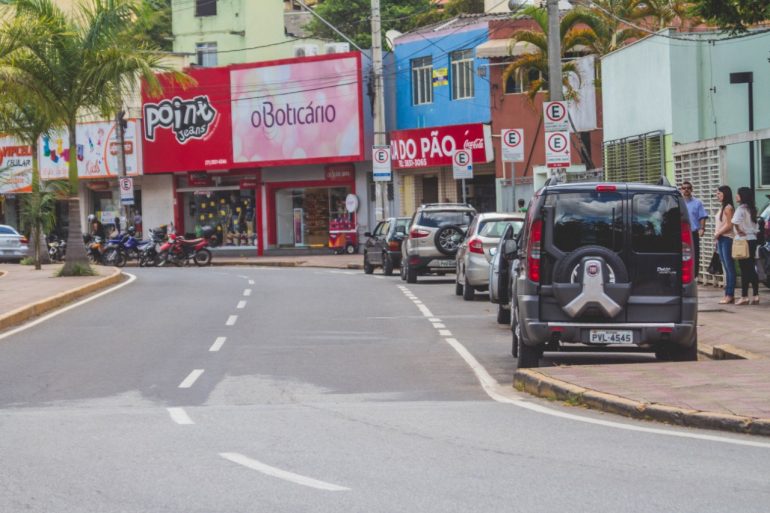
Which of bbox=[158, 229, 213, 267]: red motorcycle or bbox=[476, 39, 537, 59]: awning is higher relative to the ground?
bbox=[476, 39, 537, 59]: awning

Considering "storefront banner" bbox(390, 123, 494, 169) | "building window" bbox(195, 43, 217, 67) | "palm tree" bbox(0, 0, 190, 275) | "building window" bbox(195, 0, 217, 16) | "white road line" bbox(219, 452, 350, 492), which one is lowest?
"white road line" bbox(219, 452, 350, 492)

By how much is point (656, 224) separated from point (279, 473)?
20.6ft

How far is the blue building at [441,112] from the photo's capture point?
46.2m

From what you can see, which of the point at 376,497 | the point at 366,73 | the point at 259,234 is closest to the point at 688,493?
the point at 376,497

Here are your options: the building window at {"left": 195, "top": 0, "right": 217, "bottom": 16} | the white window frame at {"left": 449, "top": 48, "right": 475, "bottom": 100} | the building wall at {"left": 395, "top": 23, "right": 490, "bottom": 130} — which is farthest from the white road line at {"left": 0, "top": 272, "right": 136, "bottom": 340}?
the building window at {"left": 195, "top": 0, "right": 217, "bottom": 16}

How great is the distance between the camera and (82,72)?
32.4m

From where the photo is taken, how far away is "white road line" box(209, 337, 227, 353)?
1739 centimetres

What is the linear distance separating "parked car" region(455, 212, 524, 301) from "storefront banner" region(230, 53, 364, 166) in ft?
84.3

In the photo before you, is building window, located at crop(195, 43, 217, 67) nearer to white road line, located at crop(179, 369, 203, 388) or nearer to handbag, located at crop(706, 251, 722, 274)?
handbag, located at crop(706, 251, 722, 274)

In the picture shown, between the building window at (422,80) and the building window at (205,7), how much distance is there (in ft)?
82.3

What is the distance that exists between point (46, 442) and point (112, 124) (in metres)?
49.6

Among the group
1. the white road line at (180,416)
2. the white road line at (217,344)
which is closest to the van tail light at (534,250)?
the white road line at (180,416)

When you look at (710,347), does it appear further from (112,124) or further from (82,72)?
(112,124)

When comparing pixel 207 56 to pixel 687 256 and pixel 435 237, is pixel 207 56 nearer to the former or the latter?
pixel 435 237
